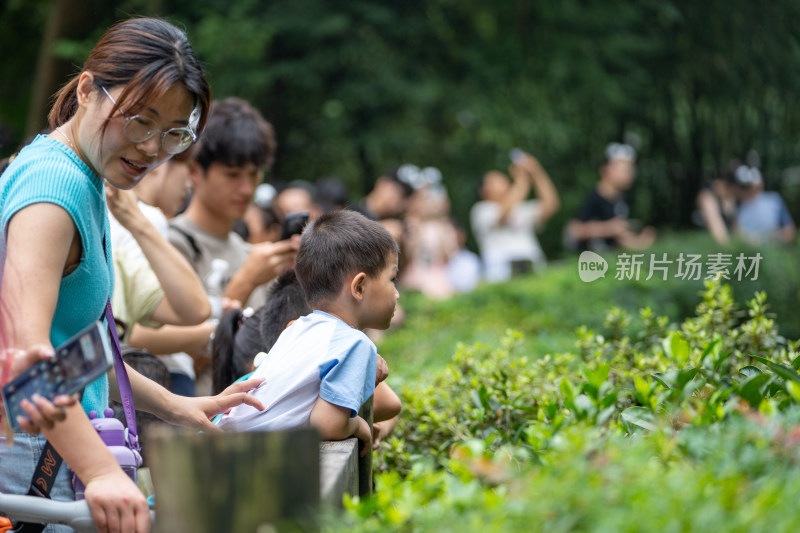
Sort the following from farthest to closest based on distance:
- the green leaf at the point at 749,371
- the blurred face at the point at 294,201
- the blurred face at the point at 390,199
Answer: the blurred face at the point at 390,199 < the blurred face at the point at 294,201 < the green leaf at the point at 749,371

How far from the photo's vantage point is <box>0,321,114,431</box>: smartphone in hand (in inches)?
70.2

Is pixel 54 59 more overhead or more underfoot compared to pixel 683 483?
more underfoot

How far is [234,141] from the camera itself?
4.24 m

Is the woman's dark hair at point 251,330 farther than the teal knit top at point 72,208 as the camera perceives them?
Yes

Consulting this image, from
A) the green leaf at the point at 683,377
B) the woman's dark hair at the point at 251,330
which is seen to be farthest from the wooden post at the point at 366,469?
the green leaf at the point at 683,377

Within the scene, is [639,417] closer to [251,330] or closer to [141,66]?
[141,66]

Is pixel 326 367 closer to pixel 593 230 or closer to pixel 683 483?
pixel 683 483

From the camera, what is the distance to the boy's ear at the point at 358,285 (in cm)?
281

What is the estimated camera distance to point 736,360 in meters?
3.63

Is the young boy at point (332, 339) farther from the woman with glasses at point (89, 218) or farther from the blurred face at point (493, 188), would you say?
the blurred face at point (493, 188)

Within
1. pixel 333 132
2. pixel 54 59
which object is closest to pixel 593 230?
pixel 333 132

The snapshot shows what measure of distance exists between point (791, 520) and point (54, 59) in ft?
34.8

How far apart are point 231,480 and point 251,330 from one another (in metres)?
1.87

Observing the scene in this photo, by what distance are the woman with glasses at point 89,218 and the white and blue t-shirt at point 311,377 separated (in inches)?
4.4
